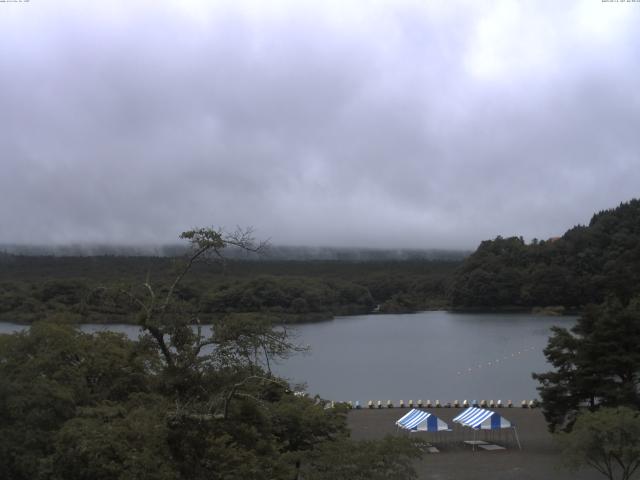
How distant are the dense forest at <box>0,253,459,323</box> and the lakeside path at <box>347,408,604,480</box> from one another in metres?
5.98

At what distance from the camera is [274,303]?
2721 inches

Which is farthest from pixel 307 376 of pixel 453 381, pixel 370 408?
pixel 370 408

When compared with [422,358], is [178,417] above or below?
above

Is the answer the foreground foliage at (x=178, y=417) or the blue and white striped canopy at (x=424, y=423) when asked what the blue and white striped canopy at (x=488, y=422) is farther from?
the foreground foliage at (x=178, y=417)

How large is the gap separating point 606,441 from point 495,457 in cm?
597

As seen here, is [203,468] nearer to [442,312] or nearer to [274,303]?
[274,303]

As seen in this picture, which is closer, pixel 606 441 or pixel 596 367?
pixel 606 441

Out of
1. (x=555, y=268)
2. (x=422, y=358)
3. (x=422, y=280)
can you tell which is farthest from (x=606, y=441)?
(x=422, y=280)

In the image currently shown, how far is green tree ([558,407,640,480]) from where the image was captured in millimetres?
14688

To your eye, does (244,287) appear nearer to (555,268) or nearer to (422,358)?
(422,358)

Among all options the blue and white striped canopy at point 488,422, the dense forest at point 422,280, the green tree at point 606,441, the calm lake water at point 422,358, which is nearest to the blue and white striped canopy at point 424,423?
the blue and white striped canopy at point 488,422

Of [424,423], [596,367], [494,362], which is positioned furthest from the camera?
[494,362]

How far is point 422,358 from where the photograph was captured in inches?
1932

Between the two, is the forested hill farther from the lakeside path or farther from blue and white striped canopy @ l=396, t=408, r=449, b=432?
blue and white striped canopy @ l=396, t=408, r=449, b=432
